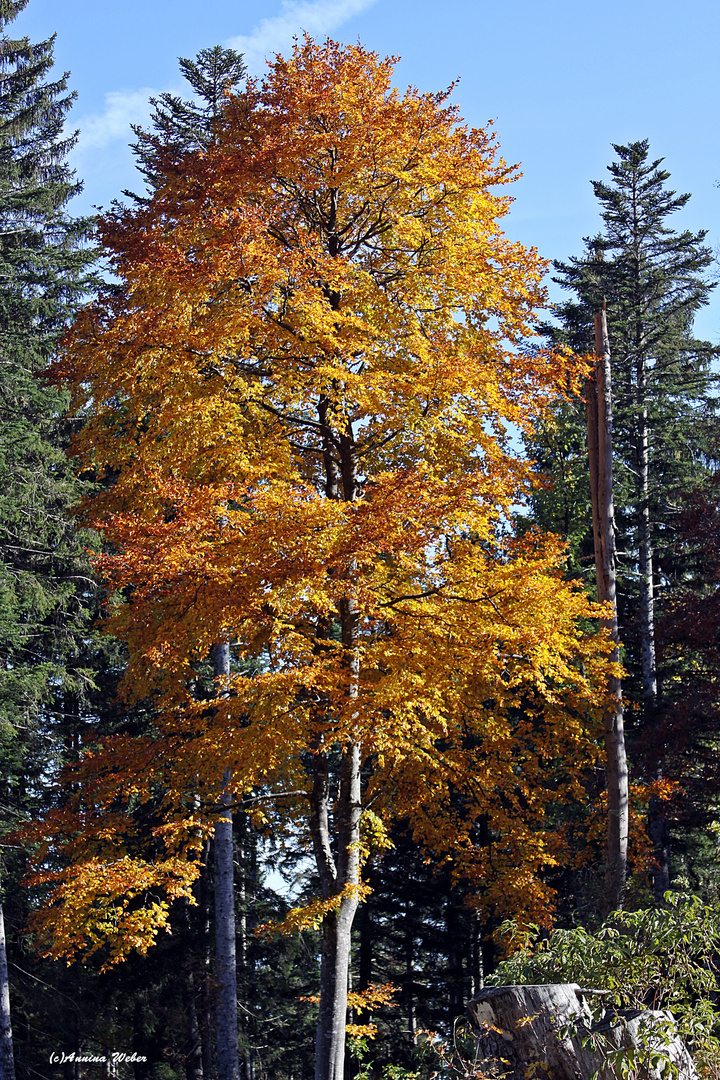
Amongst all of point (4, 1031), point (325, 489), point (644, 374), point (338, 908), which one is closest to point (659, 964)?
point (338, 908)

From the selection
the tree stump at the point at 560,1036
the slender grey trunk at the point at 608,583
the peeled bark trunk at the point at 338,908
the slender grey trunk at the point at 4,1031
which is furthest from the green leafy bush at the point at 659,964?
the slender grey trunk at the point at 4,1031

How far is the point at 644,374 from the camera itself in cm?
2366

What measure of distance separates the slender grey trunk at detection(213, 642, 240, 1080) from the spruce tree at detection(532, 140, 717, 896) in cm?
962

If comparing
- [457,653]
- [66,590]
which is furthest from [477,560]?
[66,590]

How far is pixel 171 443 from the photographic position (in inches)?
385

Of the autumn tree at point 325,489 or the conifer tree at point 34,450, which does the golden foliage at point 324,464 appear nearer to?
the autumn tree at point 325,489

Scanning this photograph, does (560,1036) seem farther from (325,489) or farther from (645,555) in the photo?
(645,555)

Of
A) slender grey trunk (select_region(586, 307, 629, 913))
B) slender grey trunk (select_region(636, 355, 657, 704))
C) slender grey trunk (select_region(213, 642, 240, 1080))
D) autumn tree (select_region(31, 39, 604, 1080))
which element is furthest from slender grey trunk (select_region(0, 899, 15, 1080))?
slender grey trunk (select_region(636, 355, 657, 704))

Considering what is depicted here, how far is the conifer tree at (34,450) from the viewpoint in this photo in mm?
17078

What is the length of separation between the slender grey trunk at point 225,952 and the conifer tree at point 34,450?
347 centimetres

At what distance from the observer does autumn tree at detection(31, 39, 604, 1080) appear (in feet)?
28.2

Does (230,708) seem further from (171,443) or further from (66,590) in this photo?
(66,590)

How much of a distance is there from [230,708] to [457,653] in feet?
7.41

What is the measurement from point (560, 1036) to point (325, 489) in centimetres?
720
